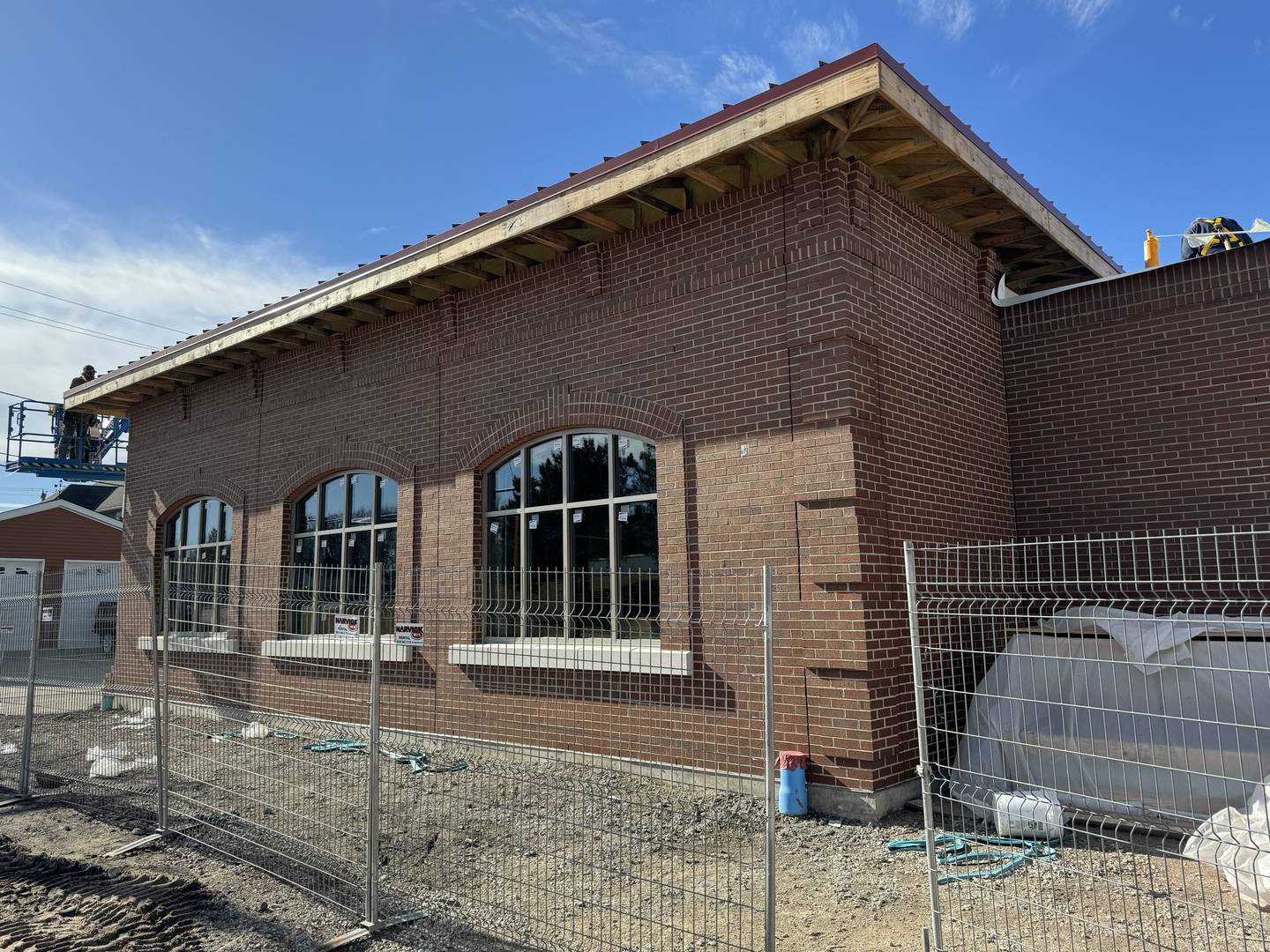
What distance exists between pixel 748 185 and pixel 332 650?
22.1 feet

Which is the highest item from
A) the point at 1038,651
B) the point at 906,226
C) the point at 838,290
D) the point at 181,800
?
the point at 906,226

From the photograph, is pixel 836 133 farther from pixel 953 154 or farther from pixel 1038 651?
pixel 1038 651

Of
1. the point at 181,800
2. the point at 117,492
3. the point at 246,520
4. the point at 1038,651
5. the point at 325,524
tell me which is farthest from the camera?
the point at 117,492

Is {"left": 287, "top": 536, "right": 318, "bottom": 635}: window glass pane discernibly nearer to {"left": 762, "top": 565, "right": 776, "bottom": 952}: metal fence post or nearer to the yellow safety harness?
{"left": 762, "top": 565, "right": 776, "bottom": 952}: metal fence post

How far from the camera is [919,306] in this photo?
818 cm

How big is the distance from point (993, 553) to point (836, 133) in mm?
4256

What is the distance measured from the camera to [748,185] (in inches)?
306

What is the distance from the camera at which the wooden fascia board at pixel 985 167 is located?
6.49 meters

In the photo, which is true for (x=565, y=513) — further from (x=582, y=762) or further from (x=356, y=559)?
(x=582, y=762)

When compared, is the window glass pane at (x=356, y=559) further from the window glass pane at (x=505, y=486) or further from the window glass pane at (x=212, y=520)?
the window glass pane at (x=212, y=520)

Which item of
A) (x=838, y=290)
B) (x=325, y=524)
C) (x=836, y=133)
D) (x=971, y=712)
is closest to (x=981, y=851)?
(x=971, y=712)

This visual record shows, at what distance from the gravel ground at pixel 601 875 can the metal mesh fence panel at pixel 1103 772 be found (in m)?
0.04

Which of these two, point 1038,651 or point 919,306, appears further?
point 919,306

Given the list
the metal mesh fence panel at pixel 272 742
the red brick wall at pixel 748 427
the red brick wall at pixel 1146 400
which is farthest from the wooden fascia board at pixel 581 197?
the red brick wall at pixel 1146 400
